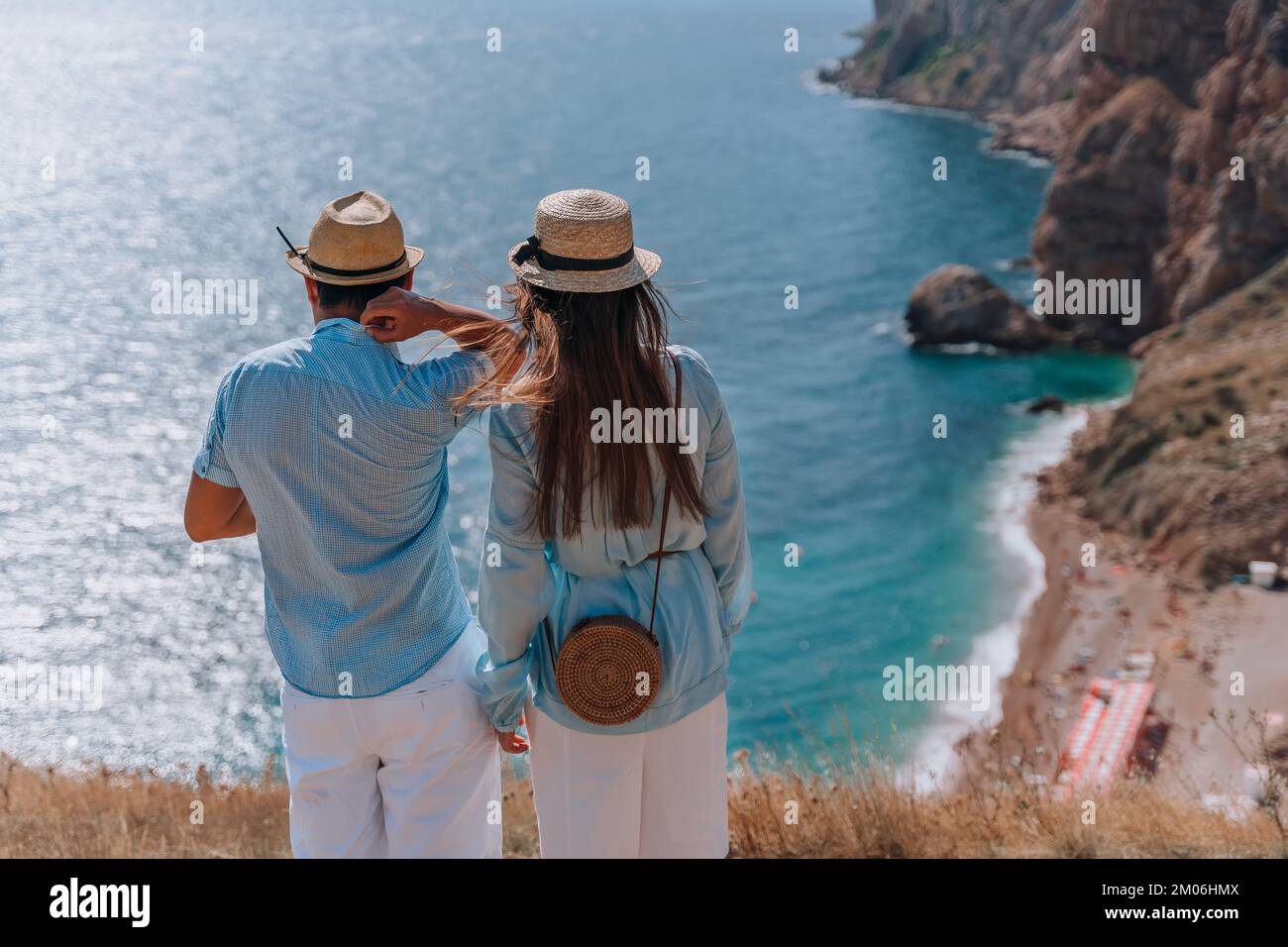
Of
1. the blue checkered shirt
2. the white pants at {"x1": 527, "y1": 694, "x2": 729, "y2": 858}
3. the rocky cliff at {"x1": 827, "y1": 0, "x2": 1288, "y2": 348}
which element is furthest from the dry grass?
the rocky cliff at {"x1": 827, "y1": 0, "x2": 1288, "y2": 348}

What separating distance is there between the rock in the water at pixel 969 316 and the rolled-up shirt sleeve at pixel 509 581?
4614 centimetres

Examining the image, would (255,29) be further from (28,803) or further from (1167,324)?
(28,803)

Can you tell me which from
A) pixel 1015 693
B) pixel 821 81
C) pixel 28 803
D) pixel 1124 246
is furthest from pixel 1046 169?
pixel 28 803

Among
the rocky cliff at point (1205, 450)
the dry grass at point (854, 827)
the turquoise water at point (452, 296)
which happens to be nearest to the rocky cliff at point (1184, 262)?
the rocky cliff at point (1205, 450)

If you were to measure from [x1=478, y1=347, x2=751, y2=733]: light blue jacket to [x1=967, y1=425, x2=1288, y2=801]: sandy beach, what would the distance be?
16.5 metres

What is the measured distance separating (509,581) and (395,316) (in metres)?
0.85

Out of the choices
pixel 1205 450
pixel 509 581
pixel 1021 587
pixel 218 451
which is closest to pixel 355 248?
pixel 218 451

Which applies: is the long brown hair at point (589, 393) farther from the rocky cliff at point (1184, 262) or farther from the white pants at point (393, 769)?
the rocky cliff at point (1184, 262)

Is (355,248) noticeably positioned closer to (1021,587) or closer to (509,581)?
(509,581)

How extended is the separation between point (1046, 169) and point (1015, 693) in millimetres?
62400

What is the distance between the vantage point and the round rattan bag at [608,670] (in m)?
3.49

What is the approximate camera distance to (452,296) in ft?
178

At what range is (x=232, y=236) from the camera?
56.2 m

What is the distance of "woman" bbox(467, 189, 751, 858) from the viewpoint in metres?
3.42
